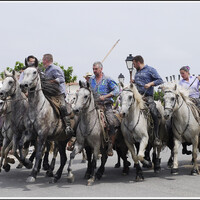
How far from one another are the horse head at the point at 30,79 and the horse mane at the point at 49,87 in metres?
0.59

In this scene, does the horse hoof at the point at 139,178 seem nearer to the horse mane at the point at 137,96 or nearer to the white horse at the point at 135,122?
the white horse at the point at 135,122

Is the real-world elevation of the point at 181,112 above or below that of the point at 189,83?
below

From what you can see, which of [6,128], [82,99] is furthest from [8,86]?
[82,99]

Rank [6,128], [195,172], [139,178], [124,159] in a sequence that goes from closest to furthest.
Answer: [139,178], [195,172], [124,159], [6,128]

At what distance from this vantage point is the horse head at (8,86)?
9058 millimetres

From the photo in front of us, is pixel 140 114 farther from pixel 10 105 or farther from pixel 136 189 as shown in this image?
pixel 10 105

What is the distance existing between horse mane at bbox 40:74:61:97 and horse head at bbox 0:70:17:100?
76 cm

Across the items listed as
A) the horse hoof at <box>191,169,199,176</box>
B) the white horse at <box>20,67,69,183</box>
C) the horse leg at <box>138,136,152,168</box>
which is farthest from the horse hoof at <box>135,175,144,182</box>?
the white horse at <box>20,67,69,183</box>

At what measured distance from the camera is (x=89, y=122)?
8.67m

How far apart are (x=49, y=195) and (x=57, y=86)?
3.21m

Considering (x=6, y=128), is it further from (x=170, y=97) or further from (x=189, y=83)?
(x=189, y=83)

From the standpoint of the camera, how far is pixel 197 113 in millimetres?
9508

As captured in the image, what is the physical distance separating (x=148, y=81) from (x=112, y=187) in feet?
10.2

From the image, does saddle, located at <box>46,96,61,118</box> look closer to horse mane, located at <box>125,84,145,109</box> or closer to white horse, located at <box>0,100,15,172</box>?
white horse, located at <box>0,100,15,172</box>
